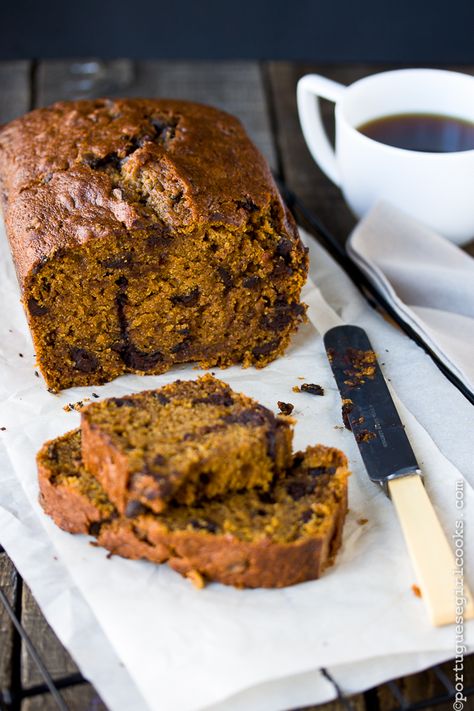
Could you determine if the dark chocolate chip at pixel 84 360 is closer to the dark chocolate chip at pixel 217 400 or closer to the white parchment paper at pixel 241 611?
the white parchment paper at pixel 241 611

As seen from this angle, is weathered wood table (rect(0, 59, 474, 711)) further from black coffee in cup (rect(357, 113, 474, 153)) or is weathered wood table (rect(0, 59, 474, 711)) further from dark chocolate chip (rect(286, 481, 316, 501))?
dark chocolate chip (rect(286, 481, 316, 501))

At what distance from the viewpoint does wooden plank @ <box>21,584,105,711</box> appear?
7.16ft

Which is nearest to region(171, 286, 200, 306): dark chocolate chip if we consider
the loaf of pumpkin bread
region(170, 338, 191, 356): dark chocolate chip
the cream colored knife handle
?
the loaf of pumpkin bread

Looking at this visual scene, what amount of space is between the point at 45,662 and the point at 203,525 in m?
0.52

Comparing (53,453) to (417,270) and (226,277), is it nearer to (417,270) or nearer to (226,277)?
(226,277)

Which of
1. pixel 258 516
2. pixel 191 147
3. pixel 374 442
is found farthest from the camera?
pixel 191 147

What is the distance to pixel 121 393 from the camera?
3.07 meters

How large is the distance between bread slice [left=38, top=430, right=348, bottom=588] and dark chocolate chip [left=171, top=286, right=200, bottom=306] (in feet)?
2.44

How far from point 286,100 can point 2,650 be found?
132 inches

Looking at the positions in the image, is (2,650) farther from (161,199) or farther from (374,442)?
(161,199)

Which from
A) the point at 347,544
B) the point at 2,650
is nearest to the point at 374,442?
the point at 347,544

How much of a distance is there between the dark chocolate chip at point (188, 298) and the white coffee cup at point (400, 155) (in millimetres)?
955

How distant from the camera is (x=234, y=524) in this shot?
2.29m

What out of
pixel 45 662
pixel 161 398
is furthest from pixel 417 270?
pixel 45 662
